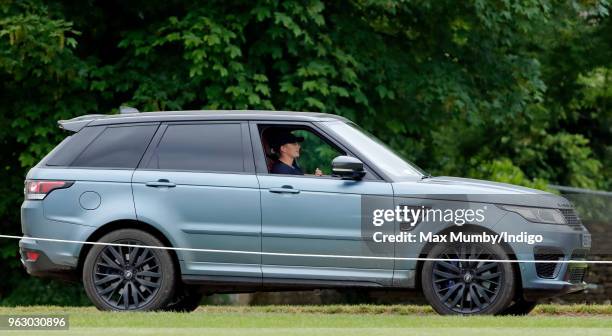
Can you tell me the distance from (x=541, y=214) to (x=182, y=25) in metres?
9.75

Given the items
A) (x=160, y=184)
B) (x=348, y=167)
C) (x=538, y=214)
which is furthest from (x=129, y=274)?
(x=538, y=214)

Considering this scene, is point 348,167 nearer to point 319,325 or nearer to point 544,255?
point 319,325

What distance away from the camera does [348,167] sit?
43.4 ft

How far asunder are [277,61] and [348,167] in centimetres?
955

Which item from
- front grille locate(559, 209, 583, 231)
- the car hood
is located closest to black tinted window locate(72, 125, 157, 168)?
the car hood

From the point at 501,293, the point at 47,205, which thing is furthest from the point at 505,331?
the point at 47,205

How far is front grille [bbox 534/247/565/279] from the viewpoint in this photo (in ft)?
43.1

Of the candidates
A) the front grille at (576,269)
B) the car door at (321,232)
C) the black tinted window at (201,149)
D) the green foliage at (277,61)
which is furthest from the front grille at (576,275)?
the green foliage at (277,61)

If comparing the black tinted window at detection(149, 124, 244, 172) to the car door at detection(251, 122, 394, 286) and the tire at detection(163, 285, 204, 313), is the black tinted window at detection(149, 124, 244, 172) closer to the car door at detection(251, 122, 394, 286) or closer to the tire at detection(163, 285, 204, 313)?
the car door at detection(251, 122, 394, 286)

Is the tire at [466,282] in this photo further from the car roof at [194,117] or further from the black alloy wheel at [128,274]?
the black alloy wheel at [128,274]

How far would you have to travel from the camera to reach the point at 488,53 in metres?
24.6

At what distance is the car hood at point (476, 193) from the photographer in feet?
43.4

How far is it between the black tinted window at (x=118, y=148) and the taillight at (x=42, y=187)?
251 millimetres

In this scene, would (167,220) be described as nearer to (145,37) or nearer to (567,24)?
(145,37)
